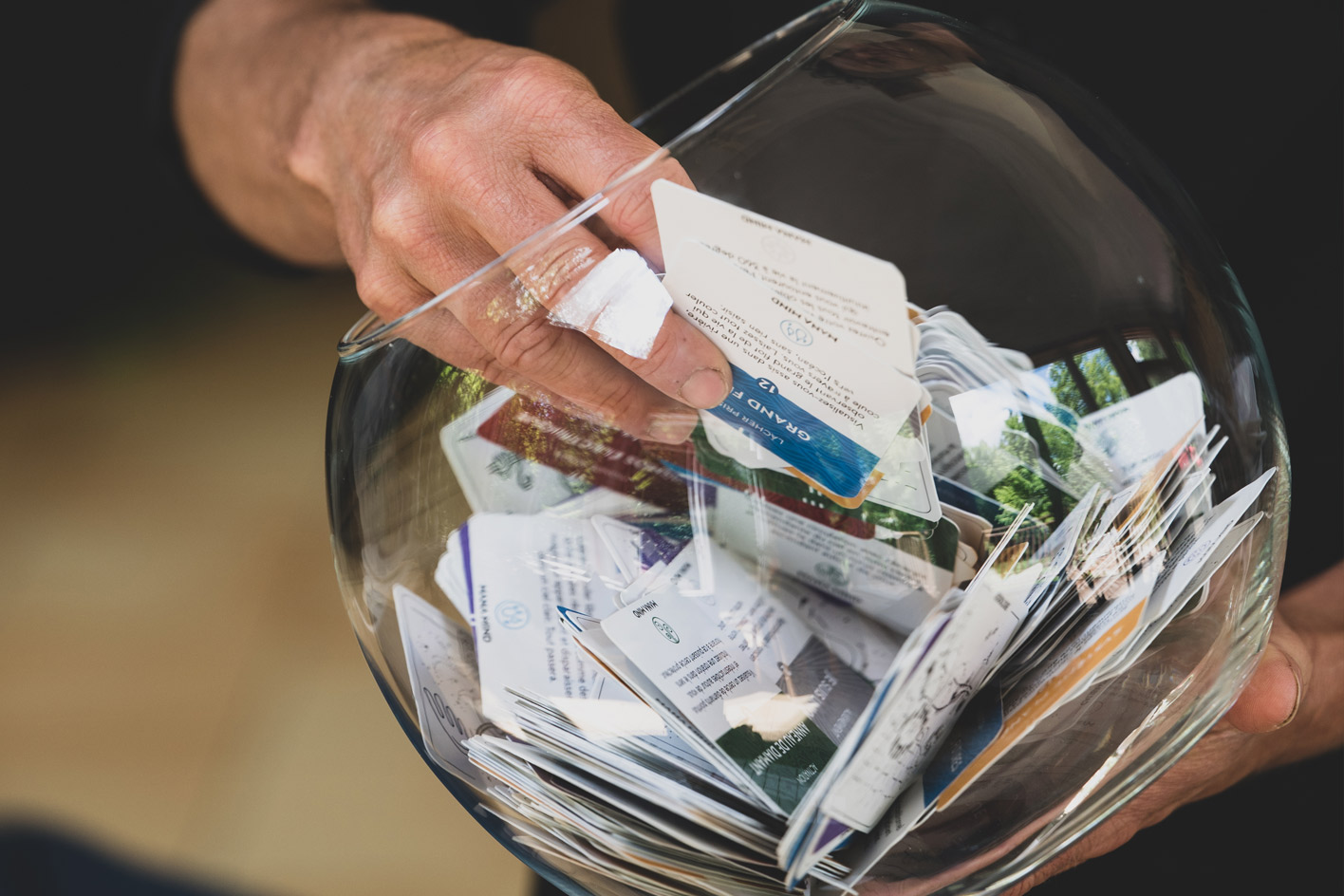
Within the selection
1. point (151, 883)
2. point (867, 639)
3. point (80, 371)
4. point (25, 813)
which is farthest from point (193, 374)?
point (867, 639)

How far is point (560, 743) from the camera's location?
462 mm

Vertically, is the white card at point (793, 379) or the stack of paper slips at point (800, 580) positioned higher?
the white card at point (793, 379)

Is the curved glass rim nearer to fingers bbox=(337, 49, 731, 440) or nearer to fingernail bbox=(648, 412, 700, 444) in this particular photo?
fingers bbox=(337, 49, 731, 440)

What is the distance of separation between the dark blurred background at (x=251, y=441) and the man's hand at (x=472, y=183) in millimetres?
383

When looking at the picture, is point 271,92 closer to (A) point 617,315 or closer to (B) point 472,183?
(B) point 472,183

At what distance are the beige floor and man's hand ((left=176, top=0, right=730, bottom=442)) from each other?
106 centimetres

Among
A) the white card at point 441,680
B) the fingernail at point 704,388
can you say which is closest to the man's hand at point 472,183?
the fingernail at point 704,388

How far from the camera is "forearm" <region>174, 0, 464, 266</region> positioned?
88 cm

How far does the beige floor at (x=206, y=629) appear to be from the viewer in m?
1.62

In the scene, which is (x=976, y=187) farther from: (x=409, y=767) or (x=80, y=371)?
(x=80, y=371)

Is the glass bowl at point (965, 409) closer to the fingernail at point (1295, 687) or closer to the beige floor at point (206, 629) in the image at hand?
the fingernail at point (1295, 687)

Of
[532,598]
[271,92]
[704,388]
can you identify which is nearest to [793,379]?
[704,388]

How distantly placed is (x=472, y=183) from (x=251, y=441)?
5.51 feet

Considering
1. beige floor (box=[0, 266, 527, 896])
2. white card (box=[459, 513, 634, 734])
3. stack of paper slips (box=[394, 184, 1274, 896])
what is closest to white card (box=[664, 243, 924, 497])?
stack of paper slips (box=[394, 184, 1274, 896])
